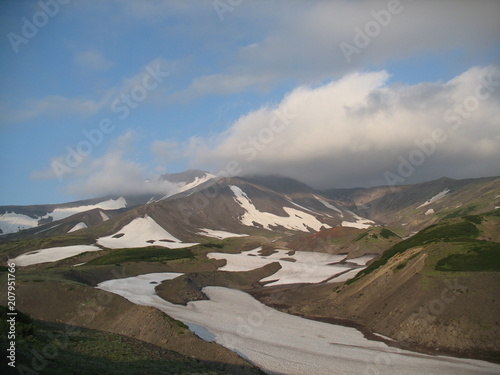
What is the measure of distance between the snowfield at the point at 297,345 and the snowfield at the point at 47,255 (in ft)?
338

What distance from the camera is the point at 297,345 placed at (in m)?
39.9

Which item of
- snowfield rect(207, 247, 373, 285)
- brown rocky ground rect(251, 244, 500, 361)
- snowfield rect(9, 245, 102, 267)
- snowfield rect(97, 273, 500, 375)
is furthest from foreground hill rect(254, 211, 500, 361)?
snowfield rect(9, 245, 102, 267)

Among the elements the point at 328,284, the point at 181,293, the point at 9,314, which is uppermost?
the point at 9,314

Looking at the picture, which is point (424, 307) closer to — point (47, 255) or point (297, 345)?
point (297, 345)

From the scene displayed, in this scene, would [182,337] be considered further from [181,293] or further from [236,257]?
[236,257]

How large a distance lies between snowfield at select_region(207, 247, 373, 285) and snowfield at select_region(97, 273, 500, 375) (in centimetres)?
3794

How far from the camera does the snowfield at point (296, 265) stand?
100 metres

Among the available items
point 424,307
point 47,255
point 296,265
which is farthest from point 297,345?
point 47,255

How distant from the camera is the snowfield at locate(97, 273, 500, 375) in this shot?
32406mm

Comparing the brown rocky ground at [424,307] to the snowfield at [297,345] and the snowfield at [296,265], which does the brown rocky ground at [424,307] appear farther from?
the snowfield at [296,265]

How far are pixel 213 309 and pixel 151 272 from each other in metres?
45.0

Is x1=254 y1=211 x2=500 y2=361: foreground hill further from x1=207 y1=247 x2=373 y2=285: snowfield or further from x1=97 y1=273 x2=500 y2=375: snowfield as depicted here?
x1=207 y1=247 x2=373 y2=285: snowfield

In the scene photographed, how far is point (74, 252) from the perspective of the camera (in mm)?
158000

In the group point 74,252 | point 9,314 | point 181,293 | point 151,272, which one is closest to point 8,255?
point 74,252
